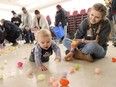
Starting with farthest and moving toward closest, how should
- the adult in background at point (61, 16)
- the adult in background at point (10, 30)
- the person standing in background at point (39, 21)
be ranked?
1. the adult in background at point (61, 16)
2. the adult in background at point (10, 30)
3. the person standing in background at point (39, 21)

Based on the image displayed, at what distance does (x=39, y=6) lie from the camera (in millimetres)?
11680

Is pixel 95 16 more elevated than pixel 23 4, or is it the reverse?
pixel 23 4

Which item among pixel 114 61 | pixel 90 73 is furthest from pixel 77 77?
pixel 114 61

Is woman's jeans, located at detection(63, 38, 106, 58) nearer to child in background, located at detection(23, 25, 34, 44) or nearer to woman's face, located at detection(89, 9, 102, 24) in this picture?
woman's face, located at detection(89, 9, 102, 24)

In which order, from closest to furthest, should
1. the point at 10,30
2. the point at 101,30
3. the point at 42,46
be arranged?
the point at 42,46, the point at 101,30, the point at 10,30

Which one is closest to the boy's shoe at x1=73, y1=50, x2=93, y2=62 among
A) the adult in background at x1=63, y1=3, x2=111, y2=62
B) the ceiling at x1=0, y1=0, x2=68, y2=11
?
the adult in background at x1=63, y1=3, x2=111, y2=62

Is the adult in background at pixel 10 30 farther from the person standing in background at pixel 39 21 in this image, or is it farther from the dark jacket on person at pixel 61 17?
the dark jacket on person at pixel 61 17

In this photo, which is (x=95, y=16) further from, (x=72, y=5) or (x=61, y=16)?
(x=72, y=5)

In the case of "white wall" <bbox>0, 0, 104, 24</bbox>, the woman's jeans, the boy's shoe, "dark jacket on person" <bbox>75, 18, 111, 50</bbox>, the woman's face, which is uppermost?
"white wall" <bbox>0, 0, 104, 24</bbox>

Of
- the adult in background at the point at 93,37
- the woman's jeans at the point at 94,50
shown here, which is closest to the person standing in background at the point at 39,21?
the adult in background at the point at 93,37

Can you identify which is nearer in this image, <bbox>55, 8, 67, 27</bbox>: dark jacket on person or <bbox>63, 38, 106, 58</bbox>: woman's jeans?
<bbox>63, 38, 106, 58</bbox>: woman's jeans

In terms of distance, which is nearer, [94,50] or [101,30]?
[94,50]

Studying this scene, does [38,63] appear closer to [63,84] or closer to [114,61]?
[63,84]

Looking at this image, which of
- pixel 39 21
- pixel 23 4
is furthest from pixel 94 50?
pixel 23 4
